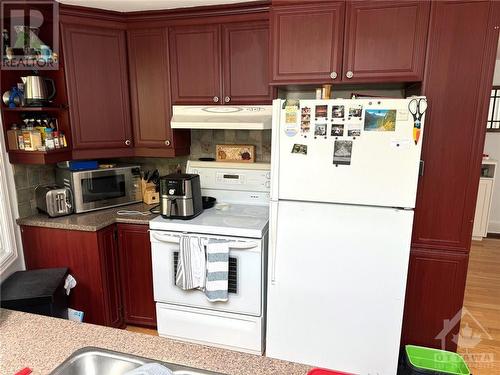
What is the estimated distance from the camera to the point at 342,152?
5.72 feet

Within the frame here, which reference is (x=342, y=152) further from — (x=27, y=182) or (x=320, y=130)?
(x=27, y=182)

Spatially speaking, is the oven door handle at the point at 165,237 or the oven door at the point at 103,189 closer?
the oven door handle at the point at 165,237

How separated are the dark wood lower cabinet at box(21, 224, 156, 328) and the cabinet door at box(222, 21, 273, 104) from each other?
3.91 ft

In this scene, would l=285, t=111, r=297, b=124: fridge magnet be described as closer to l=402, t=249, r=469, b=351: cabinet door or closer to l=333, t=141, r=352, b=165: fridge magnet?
l=333, t=141, r=352, b=165: fridge magnet

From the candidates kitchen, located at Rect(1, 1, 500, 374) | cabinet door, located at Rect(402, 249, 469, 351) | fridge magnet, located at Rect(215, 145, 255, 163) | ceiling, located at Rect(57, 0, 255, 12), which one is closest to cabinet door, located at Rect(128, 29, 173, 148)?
kitchen, located at Rect(1, 1, 500, 374)

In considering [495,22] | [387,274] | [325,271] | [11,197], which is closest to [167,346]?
[325,271]

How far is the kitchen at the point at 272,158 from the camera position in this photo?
5.73 feet

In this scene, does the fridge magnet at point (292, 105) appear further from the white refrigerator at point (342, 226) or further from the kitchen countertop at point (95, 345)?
the kitchen countertop at point (95, 345)

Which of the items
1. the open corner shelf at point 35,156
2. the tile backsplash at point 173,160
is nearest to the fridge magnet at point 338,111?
the tile backsplash at point 173,160

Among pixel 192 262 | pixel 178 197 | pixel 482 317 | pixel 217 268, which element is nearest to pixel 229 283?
pixel 217 268

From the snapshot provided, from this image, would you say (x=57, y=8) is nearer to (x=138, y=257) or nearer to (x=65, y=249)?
(x=65, y=249)

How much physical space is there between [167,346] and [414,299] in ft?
5.28

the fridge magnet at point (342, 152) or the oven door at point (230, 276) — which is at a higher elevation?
the fridge magnet at point (342, 152)

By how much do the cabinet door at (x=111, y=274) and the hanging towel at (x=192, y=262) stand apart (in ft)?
1.92
